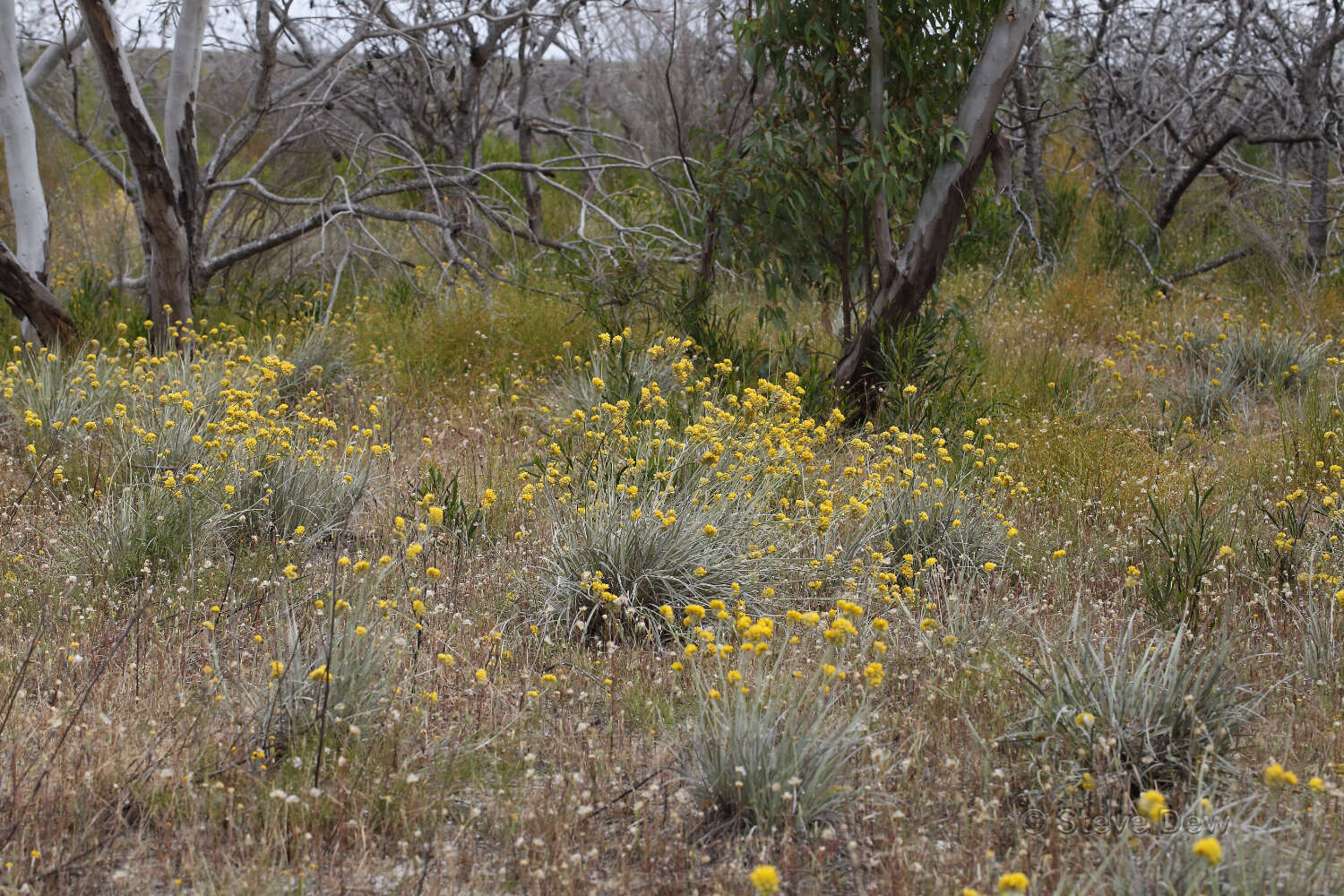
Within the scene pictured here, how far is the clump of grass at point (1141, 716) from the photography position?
2580mm

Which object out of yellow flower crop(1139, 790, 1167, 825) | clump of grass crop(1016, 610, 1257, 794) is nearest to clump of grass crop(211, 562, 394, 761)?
clump of grass crop(1016, 610, 1257, 794)

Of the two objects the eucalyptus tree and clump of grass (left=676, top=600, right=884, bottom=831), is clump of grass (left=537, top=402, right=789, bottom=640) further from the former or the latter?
the eucalyptus tree

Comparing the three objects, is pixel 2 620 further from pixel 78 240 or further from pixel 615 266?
pixel 78 240

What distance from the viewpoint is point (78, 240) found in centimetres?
1025

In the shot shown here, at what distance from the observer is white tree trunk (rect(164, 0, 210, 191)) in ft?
20.1

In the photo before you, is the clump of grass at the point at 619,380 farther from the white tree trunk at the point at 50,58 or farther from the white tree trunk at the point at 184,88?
the white tree trunk at the point at 50,58

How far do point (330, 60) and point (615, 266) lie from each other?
2.27 metres

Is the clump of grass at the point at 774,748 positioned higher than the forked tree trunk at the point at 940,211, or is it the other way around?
the forked tree trunk at the point at 940,211

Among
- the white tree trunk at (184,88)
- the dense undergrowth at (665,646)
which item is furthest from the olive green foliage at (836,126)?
the white tree trunk at (184,88)

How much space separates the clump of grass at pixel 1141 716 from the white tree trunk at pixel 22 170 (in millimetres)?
6199

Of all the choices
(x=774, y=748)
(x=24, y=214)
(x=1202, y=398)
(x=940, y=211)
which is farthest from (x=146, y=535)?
(x=1202, y=398)

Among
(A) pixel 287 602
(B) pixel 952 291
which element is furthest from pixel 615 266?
(A) pixel 287 602

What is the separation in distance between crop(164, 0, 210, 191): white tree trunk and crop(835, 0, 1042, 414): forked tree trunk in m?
4.02

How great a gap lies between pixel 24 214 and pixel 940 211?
Result: 5.27 metres
